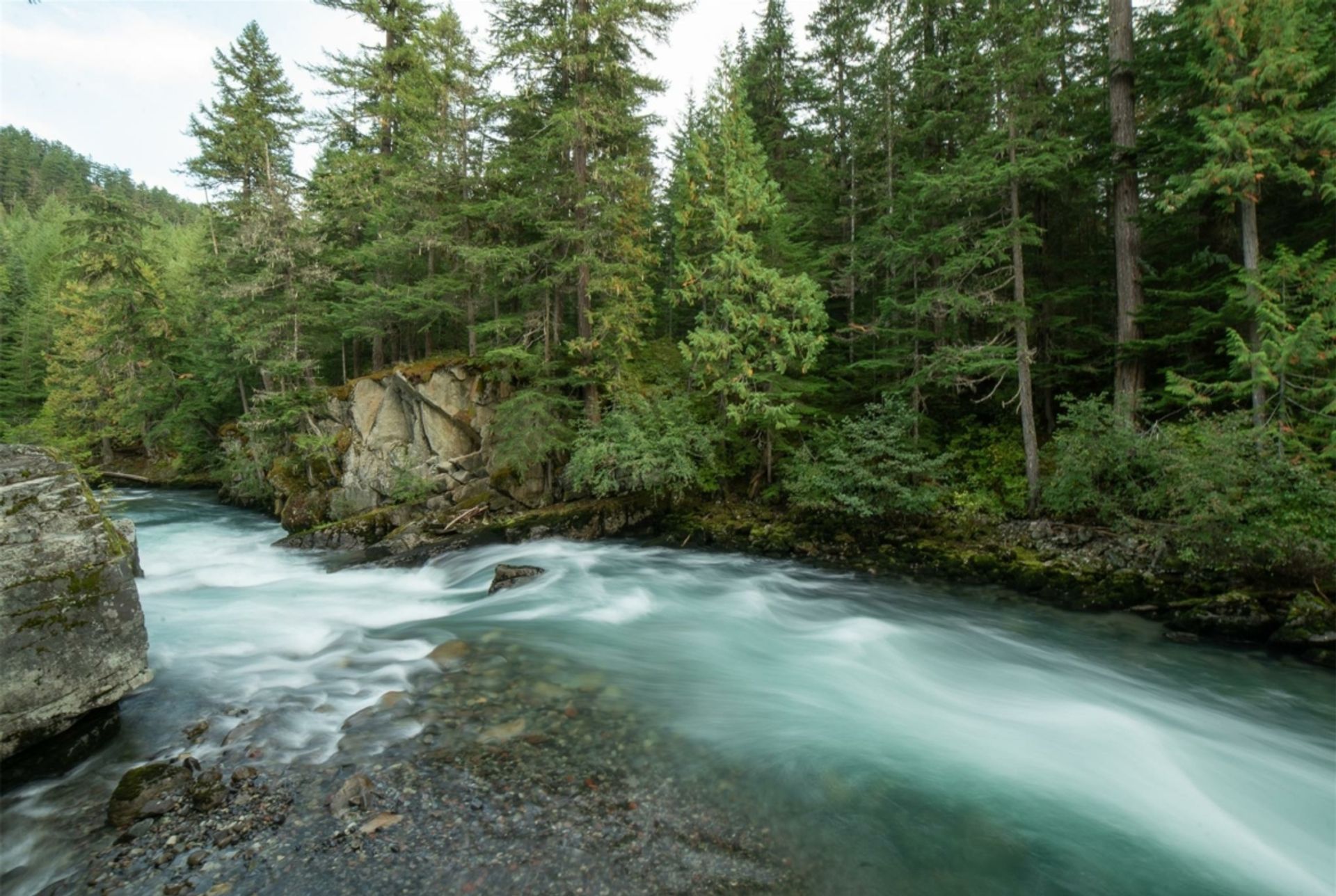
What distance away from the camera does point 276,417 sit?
17500mm

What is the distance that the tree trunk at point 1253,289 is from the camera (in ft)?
30.0

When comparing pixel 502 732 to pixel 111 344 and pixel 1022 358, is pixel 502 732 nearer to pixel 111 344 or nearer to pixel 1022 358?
pixel 1022 358

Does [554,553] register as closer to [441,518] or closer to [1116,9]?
[441,518]

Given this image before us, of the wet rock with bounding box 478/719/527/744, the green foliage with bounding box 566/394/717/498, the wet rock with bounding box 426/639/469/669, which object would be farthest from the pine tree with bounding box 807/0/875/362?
the wet rock with bounding box 478/719/527/744

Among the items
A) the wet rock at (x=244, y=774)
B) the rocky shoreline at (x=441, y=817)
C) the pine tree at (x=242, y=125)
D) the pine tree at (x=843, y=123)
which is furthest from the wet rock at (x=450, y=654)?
the pine tree at (x=242, y=125)

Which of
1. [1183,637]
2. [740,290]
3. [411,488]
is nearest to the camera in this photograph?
[1183,637]

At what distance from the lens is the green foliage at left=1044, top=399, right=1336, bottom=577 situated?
26.9ft

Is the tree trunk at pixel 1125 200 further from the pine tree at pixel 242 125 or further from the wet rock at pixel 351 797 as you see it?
the pine tree at pixel 242 125

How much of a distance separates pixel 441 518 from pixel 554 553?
3248mm

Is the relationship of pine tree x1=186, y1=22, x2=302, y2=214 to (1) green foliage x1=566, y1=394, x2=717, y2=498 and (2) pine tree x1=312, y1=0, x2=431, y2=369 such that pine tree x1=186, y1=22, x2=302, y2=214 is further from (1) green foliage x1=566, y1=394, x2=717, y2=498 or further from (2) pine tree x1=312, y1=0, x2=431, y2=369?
(1) green foliage x1=566, y1=394, x2=717, y2=498

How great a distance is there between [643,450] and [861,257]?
937 cm

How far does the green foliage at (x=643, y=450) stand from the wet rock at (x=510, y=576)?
141 inches

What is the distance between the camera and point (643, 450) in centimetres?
1422

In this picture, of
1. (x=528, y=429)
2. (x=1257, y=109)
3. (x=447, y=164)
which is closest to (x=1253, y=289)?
(x=1257, y=109)
